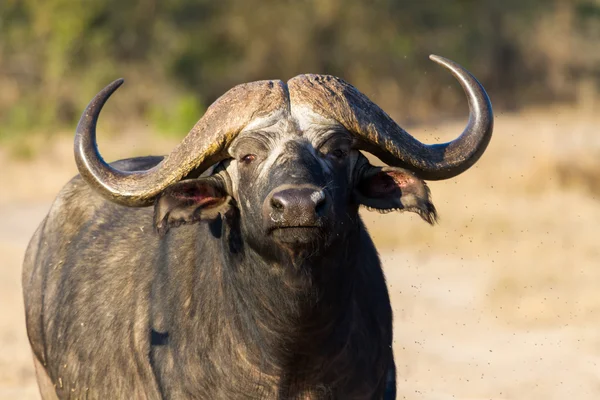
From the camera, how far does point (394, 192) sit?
5.23m

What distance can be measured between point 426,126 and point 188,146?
2270 cm

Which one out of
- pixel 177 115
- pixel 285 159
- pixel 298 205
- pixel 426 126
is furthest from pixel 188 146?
pixel 426 126

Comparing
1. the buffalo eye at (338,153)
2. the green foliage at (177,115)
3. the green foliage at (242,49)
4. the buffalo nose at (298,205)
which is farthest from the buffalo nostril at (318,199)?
the green foliage at (242,49)

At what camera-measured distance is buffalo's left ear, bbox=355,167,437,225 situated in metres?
5.16

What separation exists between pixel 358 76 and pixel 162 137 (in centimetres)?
929

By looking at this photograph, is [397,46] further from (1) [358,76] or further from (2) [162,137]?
(2) [162,137]

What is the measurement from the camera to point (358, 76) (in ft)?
101

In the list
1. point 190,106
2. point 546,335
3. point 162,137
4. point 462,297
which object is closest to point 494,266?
point 462,297

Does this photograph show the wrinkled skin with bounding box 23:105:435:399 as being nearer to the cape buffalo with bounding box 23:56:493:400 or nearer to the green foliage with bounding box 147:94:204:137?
the cape buffalo with bounding box 23:56:493:400

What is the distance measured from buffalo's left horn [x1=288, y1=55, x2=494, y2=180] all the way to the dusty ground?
12.9 feet

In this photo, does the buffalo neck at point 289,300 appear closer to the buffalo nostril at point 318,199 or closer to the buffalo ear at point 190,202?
the buffalo ear at point 190,202

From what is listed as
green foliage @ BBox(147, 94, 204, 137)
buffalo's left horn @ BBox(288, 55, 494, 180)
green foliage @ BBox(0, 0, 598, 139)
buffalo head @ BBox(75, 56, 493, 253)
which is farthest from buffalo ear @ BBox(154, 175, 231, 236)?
green foliage @ BBox(0, 0, 598, 139)

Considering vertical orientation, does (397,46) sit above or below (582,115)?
above

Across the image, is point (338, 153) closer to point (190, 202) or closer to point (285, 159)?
point (285, 159)
